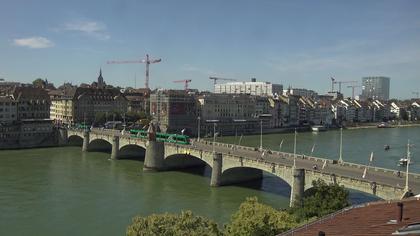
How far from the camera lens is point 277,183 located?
49.6 metres

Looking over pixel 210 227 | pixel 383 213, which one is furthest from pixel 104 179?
pixel 383 213

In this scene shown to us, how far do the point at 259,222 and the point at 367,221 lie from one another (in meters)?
8.78

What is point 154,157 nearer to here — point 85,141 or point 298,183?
point 85,141

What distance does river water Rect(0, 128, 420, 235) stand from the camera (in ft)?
114

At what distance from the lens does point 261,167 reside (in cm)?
4312

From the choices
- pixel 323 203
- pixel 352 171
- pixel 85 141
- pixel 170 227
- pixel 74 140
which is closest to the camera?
pixel 170 227

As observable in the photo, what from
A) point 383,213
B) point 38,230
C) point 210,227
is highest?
point 383,213

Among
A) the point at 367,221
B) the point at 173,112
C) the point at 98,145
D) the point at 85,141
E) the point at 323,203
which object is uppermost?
the point at 173,112

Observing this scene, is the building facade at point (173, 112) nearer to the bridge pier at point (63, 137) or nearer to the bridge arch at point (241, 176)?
the bridge pier at point (63, 137)

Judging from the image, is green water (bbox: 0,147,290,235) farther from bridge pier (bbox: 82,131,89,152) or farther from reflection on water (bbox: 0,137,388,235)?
bridge pier (bbox: 82,131,89,152)

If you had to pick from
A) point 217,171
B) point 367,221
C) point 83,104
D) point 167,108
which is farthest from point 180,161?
point 83,104

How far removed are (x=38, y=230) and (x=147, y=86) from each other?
156 m

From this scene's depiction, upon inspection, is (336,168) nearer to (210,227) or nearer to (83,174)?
(210,227)

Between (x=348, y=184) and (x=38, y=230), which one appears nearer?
(x=38, y=230)
